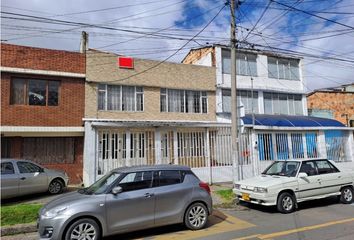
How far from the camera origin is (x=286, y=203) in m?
8.70

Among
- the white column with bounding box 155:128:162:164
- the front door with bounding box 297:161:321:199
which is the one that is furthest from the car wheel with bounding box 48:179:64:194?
the front door with bounding box 297:161:321:199

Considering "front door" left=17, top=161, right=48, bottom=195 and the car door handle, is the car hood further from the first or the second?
"front door" left=17, top=161, right=48, bottom=195

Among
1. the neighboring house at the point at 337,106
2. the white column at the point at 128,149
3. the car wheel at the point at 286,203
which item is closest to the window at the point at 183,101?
the white column at the point at 128,149

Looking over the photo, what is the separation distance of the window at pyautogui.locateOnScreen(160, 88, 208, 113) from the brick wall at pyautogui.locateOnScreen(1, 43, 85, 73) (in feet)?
15.6

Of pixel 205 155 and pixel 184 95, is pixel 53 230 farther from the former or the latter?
pixel 184 95

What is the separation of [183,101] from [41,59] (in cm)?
788

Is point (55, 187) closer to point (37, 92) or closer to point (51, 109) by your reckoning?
point (51, 109)

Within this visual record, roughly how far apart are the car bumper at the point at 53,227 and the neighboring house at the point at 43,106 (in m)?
8.30

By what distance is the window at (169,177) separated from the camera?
7105 millimetres

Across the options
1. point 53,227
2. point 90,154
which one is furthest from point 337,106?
point 53,227

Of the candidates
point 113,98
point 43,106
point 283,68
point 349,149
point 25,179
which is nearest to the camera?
point 25,179

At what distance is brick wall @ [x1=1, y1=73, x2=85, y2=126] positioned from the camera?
508 inches

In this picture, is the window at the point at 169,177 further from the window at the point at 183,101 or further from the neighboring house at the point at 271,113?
the window at the point at 183,101

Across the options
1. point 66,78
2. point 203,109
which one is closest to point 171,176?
point 66,78
